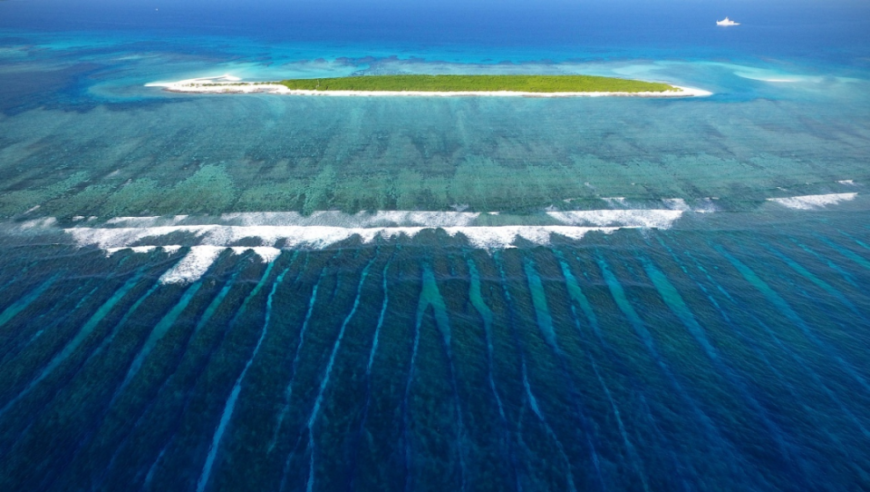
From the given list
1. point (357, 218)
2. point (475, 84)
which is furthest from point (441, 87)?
point (357, 218)

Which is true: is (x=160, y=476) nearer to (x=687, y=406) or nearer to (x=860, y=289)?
(x=687, y=406)

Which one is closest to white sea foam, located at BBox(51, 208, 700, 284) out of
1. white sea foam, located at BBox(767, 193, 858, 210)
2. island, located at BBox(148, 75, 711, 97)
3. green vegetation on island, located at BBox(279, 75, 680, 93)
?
white sea foam, located at BBox(767, 193, 858, 210)

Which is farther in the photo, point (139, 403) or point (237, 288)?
point (237, 288)

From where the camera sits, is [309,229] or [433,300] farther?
[309,229]

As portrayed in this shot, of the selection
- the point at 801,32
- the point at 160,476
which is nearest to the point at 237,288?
the point at 160,476

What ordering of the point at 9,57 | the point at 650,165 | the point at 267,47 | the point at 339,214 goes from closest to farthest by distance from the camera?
the point at 339,214 < the point at 650,165 < the point at 9,57 < the point at 267,47

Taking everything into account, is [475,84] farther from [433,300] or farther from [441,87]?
[433,300]
